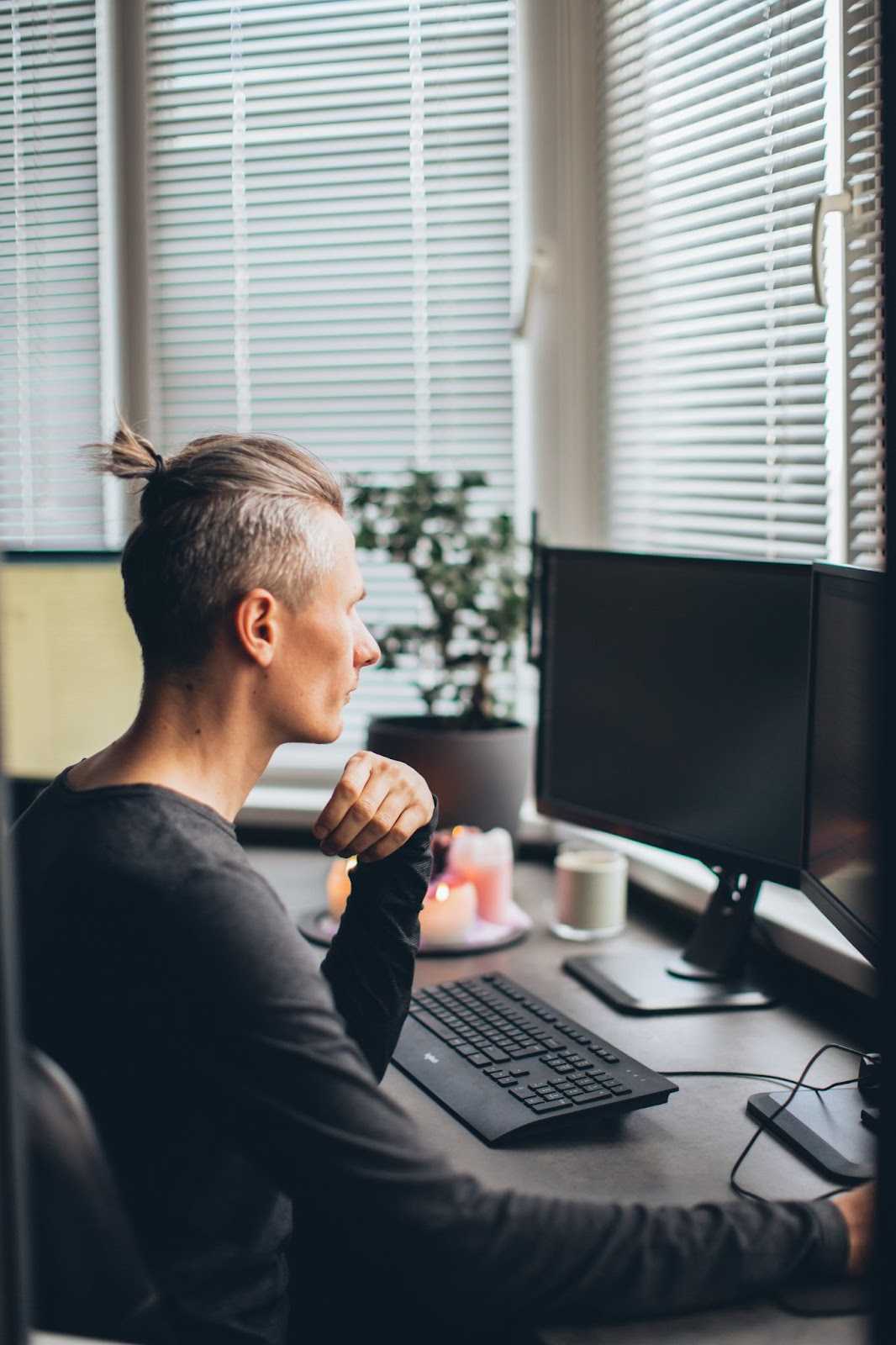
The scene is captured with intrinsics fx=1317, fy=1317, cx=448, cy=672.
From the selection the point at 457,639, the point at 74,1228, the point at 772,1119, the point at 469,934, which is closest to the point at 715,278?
the point at 457,639

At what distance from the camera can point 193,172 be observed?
2469mm

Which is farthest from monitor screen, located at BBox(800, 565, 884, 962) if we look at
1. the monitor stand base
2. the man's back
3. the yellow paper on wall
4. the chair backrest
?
the yellow paper on wall

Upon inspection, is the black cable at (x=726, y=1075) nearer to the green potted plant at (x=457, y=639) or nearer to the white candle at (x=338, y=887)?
the white candle at (x=338, y=887)

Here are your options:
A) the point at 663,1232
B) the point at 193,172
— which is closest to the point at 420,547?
the point at 193,172

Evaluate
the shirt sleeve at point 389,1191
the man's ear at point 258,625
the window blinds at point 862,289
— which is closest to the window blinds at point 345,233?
the window blinds at point 862,289

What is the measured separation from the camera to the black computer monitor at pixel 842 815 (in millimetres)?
1231

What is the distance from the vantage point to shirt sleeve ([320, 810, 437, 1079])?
1.39 m

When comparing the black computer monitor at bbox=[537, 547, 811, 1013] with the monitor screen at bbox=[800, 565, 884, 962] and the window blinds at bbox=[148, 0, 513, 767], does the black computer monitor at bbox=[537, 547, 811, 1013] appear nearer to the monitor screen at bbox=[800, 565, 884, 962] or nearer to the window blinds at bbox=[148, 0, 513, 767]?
the monitor screen at bbox=[800, 565, 884, 962]

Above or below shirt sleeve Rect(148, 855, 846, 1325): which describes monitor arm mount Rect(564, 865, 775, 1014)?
A: below

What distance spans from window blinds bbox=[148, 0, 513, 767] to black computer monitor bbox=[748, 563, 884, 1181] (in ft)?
3.61

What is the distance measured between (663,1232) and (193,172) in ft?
6.94

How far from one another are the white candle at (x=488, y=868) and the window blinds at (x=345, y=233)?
1.90 feet

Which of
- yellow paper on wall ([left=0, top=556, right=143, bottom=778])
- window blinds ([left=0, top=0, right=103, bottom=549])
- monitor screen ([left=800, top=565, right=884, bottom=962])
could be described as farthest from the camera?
window blinds ([left=0, top=0, right=103, bottom=549])

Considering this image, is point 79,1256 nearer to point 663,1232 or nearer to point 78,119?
point 663,1232
